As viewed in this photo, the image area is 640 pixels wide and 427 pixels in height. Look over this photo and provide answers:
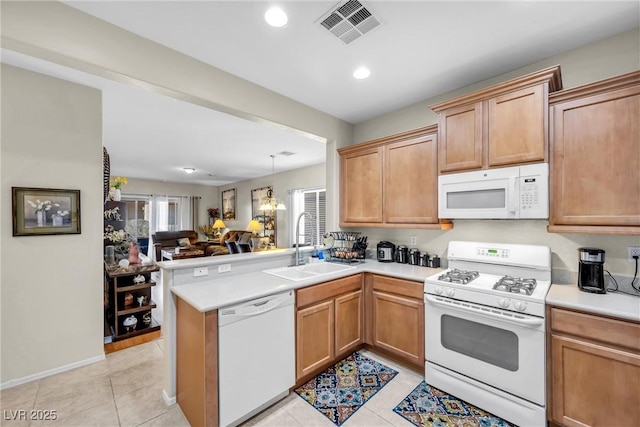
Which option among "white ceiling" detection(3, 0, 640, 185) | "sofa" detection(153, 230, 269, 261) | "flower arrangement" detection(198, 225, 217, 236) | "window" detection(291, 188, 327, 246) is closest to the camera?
"white ceiling" detection(3, 0, 640, 185)

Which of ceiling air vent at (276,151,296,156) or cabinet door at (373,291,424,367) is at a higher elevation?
ceiling air vent at (276,151,296,156)

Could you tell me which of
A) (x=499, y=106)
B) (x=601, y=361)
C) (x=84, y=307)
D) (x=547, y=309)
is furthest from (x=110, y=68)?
(x=601, y=361)

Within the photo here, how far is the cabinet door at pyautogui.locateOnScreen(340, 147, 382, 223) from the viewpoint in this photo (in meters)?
3.08

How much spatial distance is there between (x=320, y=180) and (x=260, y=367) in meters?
4.99

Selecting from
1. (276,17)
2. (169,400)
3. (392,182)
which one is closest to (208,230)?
(169,400)

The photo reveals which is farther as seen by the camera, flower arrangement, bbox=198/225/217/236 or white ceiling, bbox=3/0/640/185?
flower arrangement, bbox=198/225/217/236

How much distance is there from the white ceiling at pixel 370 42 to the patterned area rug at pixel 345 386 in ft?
8.95

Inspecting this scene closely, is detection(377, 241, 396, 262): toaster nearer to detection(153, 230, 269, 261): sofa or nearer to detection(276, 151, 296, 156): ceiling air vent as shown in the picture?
detection(276, 151, 296, 156): ceiling air vent

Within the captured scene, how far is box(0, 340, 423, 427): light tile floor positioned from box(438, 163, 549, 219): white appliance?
1.56 metres

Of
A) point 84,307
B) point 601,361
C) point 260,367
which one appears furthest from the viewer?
point 84,307

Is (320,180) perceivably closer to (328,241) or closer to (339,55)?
(328,241)

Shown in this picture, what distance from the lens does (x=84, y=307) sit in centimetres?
257

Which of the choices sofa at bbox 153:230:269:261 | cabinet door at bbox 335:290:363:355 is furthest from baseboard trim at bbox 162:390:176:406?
sofa at bbox 153:230:269:261

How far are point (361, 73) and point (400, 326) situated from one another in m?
2.36
